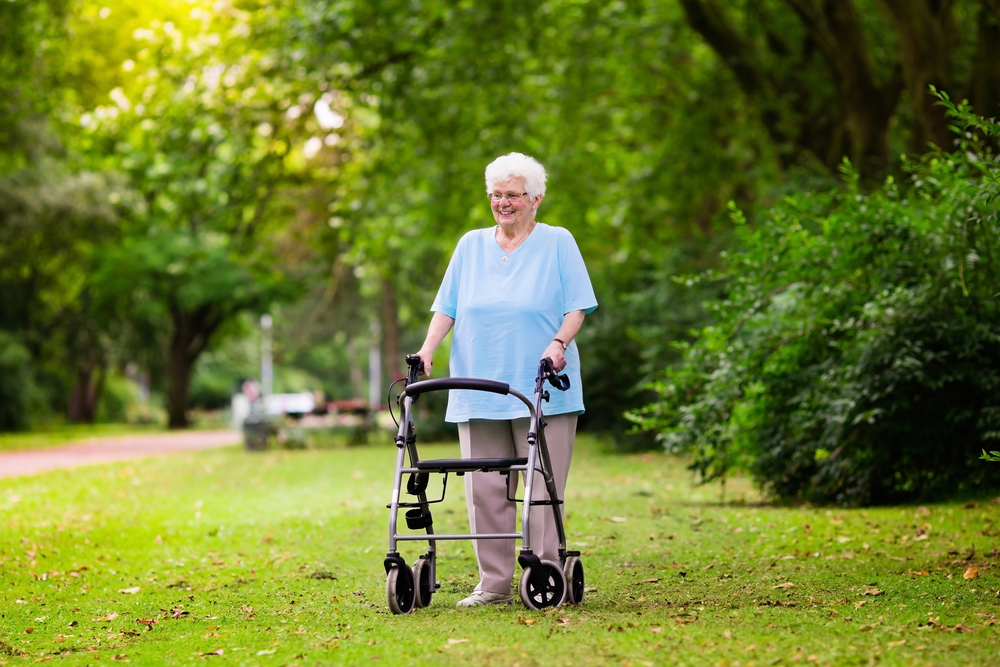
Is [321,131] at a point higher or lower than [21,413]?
higher

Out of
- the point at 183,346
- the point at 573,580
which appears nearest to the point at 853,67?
the point at 573,580

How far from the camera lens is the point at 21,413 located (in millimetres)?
34781

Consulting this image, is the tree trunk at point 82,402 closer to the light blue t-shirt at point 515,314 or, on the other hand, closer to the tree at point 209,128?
the tree at point 209,128

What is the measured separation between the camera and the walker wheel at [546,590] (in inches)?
205

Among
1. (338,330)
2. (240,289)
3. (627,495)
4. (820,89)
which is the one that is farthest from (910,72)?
(338,330)

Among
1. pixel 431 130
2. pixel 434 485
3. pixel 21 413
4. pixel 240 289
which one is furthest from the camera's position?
pixel 240 289

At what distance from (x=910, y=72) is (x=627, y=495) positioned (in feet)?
18.3

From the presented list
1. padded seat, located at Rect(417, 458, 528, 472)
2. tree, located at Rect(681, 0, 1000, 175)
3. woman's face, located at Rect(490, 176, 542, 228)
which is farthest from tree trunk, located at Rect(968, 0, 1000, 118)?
padded seat, located at Rect(417, 458, 528, 472)

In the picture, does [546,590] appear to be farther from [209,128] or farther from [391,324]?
[391,324]

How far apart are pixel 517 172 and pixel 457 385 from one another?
1.09m

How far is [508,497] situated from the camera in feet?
18.4

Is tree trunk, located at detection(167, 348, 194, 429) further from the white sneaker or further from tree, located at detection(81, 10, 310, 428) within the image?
the white sneaker

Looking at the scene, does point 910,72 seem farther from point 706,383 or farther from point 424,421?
point 424,421

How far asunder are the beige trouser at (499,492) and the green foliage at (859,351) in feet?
12.5
